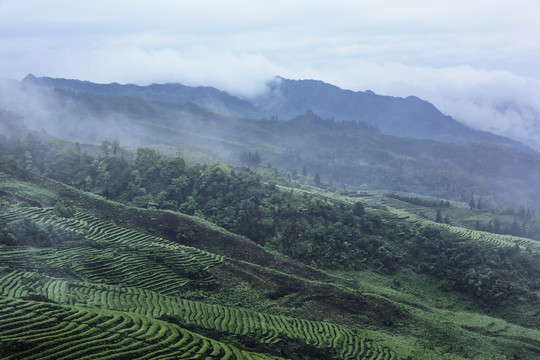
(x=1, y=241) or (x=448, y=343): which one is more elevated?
(x=1, y=241)

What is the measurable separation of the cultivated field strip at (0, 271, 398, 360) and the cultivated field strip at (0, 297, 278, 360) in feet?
12.8

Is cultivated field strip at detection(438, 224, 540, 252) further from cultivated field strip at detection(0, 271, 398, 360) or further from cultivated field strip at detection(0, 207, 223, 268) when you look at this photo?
cultivated field strip at detection(0, 207, 223, 268)

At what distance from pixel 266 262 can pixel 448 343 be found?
25.3 meters

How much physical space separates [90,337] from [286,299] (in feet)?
81.2

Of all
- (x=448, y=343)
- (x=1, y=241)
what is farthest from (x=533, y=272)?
(x=1, y=241)

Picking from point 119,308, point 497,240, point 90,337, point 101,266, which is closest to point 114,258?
point 101,266

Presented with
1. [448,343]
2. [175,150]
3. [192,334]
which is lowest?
[448,343]

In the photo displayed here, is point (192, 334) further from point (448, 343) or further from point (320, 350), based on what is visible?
point (448, 343)

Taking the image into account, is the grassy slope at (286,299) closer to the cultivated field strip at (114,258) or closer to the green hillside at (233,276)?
the green hillside at (233,276)

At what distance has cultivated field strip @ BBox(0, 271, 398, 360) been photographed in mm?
→ 39000

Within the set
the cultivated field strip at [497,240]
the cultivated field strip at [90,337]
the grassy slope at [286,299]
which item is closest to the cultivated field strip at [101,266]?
the grassy slope at [286,299]

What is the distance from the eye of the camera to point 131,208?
229 feet

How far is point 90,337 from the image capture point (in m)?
30.3

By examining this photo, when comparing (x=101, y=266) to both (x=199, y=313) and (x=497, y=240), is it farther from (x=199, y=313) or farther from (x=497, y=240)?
(x=497, y=240)
